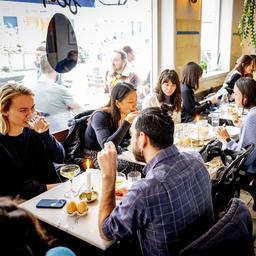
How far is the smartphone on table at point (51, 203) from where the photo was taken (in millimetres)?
1829

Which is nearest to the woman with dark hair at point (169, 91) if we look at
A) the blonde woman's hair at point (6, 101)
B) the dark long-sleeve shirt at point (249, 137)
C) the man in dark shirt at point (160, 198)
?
the dark long-sleeve shirt at point (249, 137)

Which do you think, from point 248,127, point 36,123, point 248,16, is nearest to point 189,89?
point 248,16

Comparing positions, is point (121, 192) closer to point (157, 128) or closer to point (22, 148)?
point (157, 128)

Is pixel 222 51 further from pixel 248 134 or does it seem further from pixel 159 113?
pixel 159 113

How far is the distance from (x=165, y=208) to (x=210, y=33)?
563 cm

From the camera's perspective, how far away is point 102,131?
8.98ft

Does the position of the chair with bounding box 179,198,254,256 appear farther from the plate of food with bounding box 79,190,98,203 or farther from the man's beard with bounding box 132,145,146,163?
the plate of food with bounding box 79,190,98,203

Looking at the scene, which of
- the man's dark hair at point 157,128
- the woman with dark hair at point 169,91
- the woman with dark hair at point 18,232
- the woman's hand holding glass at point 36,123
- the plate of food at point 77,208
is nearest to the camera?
the woman with dark hair at point 18,232

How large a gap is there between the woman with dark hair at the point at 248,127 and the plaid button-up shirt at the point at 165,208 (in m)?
1.28

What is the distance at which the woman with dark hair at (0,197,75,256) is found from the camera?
712mm

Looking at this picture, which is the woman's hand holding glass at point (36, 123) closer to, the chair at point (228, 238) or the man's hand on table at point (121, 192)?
the man's hand on table at point (121, 192)

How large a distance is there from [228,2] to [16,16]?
177 inches

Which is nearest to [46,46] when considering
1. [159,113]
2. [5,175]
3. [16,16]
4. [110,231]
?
[16,16]

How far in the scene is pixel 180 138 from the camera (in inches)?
115
